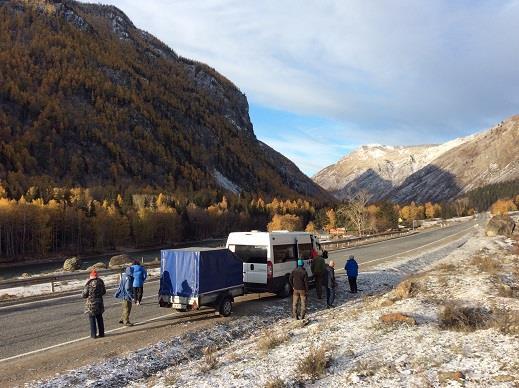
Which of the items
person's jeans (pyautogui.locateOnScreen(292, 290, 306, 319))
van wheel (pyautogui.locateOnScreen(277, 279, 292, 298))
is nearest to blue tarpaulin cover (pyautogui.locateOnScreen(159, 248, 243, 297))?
person's jeans (pyautogui.locateOnScreen(292, 290, 306, 319))

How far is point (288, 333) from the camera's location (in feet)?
42.8

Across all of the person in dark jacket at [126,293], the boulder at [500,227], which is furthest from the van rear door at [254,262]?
the boulder at [500,227]

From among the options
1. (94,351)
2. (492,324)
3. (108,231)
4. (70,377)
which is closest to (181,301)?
(94,351)

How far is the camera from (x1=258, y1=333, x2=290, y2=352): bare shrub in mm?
11439

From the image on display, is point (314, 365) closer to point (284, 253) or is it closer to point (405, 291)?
point (405, 291)

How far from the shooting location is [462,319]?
12094 mm

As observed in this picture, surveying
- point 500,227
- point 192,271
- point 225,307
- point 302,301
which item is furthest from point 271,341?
point 500,227

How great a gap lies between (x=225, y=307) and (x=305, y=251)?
19.3ft

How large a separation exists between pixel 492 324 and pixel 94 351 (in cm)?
981

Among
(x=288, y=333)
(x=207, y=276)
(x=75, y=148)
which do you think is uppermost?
(x=75, y=148)

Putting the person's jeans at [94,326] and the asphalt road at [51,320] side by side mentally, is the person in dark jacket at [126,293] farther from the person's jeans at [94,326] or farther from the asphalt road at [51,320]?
the person's jeans at [94,326]

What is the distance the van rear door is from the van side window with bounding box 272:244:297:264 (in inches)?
19.2

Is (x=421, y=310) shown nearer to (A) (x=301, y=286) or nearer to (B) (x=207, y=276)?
(A) (x=301, y=286)

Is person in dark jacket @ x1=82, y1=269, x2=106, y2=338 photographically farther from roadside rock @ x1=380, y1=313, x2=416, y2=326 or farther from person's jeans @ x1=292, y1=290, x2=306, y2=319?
roadside rock @ x1=380, y1=313, x2=416, y2=326
